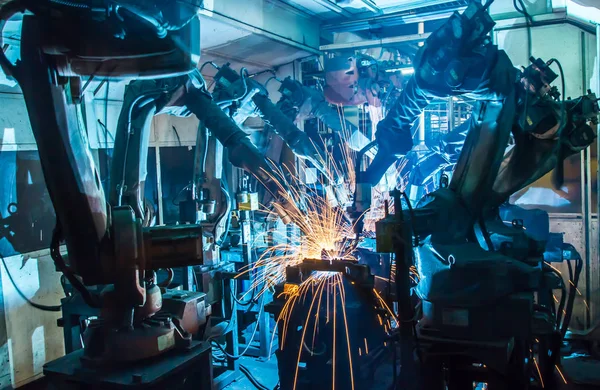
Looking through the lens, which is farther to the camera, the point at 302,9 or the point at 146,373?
the point at 302,9

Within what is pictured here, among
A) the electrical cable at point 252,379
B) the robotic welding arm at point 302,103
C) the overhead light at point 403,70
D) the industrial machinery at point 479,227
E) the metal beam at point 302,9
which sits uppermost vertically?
the metal beam at point 302,9

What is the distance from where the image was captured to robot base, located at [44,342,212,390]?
2010 mm

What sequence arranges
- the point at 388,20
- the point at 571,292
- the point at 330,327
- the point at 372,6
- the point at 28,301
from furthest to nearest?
1. the point at 388,20
2. the point at 372,6
3. the point at 28,301
4. the point at 571,292
5. the point at 330,327

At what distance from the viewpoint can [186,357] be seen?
2203 mm

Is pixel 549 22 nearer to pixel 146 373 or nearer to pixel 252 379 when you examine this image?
pixel 252 379

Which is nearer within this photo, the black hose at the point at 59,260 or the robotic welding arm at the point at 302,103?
the black hose at the point at 59,260

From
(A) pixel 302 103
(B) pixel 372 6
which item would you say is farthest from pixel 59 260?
(B) pixel 372 6

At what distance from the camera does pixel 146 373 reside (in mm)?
2041

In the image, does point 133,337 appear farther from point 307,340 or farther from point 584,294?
point 584,294

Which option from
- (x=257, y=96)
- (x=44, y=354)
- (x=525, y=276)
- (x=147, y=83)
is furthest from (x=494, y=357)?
(x=44, y=354)

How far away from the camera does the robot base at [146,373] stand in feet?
6.60

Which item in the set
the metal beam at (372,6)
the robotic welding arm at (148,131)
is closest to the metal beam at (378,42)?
the metal beam at (372,6)

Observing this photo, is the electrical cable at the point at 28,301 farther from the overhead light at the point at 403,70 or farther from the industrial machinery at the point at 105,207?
the overhead light at the point at 403,70

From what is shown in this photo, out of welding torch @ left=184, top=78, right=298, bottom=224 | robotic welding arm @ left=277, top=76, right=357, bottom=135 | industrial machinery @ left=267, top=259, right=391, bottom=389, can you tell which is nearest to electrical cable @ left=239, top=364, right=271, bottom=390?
industrial machinery @ left=267, top=259, right=391, bottom=389
